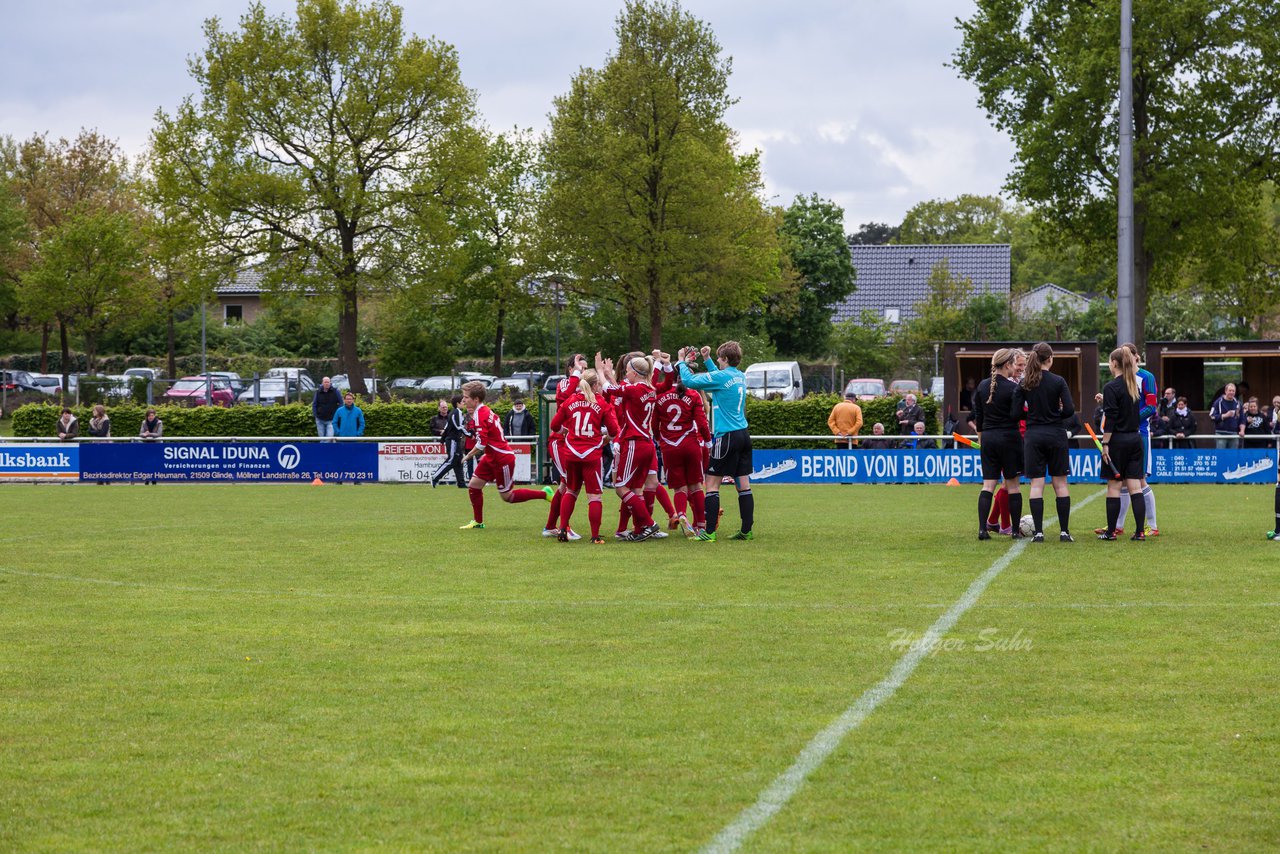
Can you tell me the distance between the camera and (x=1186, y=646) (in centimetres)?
851

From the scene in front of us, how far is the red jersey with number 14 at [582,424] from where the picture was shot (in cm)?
1509

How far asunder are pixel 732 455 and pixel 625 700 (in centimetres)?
789

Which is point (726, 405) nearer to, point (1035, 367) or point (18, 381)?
point (1035, 367)

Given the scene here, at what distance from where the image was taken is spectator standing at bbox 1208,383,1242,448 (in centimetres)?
2939

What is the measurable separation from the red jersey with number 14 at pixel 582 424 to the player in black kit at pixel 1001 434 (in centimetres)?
386

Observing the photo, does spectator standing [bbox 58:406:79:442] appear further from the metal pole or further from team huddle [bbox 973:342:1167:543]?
team huddle [bbox 973:342:1167:543]

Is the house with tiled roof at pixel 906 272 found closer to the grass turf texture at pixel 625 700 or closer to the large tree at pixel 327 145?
the large tree at pixel 327 145

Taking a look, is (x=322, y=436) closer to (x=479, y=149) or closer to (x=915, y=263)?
(x=479, y=149)

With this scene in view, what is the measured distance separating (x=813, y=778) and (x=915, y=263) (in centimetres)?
7796

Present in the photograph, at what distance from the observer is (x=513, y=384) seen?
47656 mm

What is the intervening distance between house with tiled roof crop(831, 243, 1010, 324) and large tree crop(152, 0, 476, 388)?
34.7 meters

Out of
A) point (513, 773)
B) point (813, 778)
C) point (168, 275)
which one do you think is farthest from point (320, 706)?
point (168, 275)

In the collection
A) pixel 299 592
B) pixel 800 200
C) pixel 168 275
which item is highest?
pixel 800 200

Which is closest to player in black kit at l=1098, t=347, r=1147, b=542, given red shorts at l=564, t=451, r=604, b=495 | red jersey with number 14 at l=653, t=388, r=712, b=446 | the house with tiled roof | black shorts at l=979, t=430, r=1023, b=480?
black shorts at l=979, t=430, r=1023, b=480
